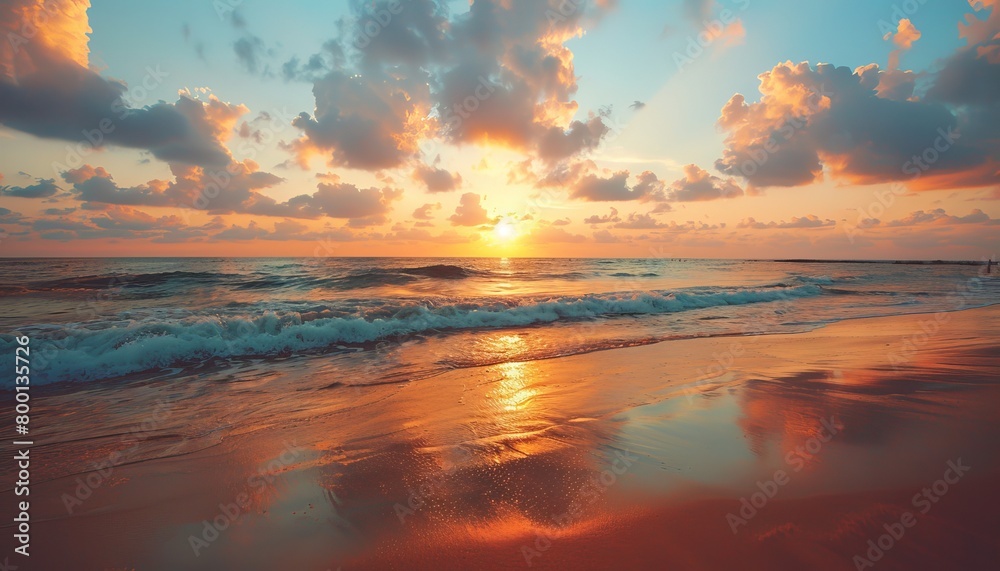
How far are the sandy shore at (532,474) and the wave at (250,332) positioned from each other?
5.46 ft

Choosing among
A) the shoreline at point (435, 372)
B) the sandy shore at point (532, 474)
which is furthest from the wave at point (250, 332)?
the sandy shore at point (532, 474)

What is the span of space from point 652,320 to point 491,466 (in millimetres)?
12545

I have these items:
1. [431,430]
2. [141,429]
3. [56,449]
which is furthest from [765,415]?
[56,449]

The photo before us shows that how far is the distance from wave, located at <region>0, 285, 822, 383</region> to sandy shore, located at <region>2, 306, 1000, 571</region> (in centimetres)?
166

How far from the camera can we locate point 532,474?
3750mm

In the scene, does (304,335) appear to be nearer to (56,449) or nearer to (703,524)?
(56,449)

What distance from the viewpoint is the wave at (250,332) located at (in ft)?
27.5

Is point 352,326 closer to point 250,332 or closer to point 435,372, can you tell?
point 250,332

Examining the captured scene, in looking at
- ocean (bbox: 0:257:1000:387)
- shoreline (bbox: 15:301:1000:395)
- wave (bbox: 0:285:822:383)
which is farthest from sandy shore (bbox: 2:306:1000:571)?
ocean (bbox: 0:257:1000:387)

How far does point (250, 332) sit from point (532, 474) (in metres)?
9.87

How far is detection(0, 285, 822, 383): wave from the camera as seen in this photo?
27.5ft

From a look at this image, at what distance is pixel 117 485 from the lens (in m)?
3.79

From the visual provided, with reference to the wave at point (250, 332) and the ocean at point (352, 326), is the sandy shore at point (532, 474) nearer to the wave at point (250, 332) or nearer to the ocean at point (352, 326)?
the wave at point (250, 332)

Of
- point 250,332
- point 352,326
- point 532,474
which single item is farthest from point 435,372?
point 250,332
